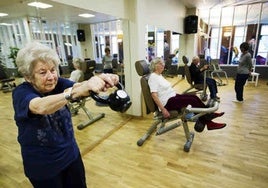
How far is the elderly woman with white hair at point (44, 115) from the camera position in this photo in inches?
30.2

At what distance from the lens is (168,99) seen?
2523 mm

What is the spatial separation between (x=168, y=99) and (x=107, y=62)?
1477 millimetres

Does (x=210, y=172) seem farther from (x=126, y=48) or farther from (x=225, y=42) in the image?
(x=225, y=42)

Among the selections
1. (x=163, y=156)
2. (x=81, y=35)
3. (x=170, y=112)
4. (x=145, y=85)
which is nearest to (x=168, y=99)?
(x=170, y=112)

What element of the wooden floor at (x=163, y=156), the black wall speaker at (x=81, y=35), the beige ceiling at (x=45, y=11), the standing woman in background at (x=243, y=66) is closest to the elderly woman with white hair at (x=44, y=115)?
the wooden floor at (x=163, y=156)

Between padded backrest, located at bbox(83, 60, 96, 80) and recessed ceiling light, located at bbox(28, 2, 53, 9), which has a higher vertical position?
recessed ceiling light, located at bbox(28, 2, 53, 9)

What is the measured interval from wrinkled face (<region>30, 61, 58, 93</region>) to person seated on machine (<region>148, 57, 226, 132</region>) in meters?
1.68

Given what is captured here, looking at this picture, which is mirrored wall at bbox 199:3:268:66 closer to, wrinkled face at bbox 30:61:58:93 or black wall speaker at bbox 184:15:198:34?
black wall speaker at bbox 184:15:198:34

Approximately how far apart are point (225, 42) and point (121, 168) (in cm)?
1116

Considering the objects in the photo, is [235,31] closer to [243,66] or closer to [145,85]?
[243,66]

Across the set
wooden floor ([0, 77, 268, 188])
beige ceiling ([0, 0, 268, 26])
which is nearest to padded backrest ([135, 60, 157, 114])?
wooden floor ([0, 77, 268, 188])

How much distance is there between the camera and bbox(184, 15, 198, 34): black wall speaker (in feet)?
21.3

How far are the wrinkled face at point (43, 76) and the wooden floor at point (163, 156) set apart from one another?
1.35 meters

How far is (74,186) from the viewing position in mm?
1130
